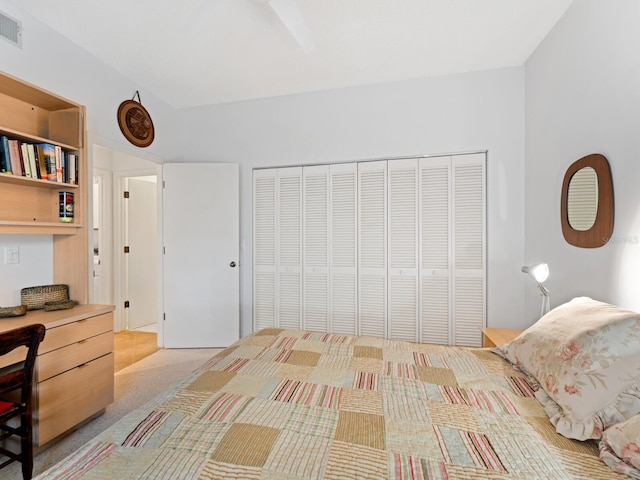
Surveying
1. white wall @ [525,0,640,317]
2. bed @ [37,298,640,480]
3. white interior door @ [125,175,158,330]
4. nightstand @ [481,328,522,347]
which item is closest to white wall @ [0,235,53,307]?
bed @ [37,298,640,480]

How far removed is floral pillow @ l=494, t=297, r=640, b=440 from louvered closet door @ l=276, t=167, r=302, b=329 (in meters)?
2.36

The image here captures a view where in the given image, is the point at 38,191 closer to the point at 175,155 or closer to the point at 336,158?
the point at 175,155

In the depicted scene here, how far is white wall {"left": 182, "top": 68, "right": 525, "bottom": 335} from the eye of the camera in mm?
2789

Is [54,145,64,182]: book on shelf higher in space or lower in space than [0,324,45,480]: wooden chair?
higher

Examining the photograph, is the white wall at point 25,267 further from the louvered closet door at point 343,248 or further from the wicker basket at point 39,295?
the louvered closet door at point 343,248

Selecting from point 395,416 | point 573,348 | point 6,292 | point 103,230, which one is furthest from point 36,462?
point 103,230

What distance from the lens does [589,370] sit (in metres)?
1.01

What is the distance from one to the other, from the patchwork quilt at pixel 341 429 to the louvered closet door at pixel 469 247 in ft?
4.84

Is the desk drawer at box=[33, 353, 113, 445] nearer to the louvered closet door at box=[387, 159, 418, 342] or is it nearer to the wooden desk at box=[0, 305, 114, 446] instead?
the wooden desk at box=[0, 305, 114, 446]

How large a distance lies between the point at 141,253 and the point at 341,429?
4289mm

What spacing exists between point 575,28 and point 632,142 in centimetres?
105

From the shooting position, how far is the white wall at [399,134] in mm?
2789

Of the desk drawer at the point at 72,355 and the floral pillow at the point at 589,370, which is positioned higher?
the floral pillow at the point at 589,370

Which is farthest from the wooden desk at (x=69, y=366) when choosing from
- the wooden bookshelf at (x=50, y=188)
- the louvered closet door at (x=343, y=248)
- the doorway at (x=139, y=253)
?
the doorway at (x=139, y=253)
